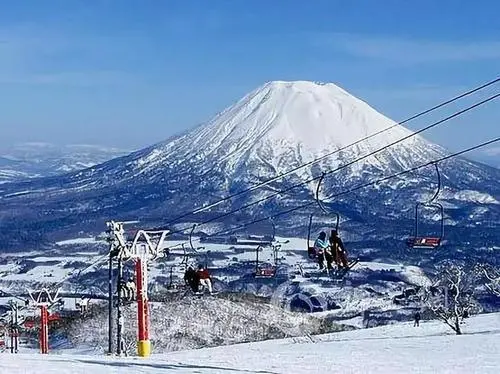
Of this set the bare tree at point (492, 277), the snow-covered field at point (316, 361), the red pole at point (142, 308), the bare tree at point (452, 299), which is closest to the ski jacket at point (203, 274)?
the red pole at point (142, 308)

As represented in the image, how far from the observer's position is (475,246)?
124 meters

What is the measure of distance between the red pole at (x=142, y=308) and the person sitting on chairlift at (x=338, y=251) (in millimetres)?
5598

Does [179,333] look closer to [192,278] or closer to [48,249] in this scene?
[192,278]

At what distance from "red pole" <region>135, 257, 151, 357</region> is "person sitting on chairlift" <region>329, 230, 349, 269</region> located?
5598 millimetres

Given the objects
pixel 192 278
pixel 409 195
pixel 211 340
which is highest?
pixel 409 195

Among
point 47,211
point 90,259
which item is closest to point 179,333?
point 90,259

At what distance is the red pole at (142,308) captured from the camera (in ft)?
73.7

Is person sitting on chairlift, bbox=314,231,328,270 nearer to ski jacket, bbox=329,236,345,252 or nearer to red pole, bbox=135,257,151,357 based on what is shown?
ski jacket, bbox=329,236,345,252

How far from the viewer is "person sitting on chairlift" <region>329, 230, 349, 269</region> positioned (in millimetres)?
18594

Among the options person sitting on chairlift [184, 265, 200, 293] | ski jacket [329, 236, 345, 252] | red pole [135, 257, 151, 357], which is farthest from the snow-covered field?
ski jacket [329, 236, 345, 252]

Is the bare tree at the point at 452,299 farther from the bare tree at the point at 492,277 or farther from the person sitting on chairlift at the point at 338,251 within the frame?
the person sitting on chairlift at the point at 338,251

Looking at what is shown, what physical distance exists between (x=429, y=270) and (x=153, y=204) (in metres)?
85.0

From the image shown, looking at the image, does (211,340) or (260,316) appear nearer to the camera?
(211,340)

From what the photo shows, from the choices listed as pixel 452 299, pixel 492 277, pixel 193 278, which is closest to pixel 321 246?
pixel 193 278
